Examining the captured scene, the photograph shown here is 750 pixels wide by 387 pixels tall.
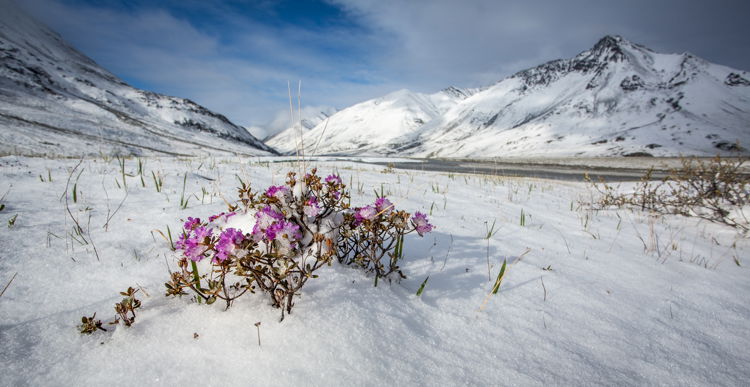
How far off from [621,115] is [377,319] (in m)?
148

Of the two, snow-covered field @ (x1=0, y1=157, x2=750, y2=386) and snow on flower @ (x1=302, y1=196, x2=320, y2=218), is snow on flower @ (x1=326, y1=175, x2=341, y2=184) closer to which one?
snow on flower @ (x1=302, y1=196, x2=320, y2=218)

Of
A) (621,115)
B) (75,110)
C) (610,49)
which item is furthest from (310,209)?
(610,49)

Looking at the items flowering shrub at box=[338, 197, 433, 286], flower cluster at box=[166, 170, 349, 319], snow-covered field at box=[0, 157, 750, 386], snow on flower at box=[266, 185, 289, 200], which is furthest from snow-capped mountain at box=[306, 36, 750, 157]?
snow on flower at box=[266, 185, 289, 200]

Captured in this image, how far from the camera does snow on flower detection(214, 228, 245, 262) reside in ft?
4.77

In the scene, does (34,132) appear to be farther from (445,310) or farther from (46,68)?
(46,68)

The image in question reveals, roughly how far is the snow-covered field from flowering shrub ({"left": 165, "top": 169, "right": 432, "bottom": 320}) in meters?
0.12

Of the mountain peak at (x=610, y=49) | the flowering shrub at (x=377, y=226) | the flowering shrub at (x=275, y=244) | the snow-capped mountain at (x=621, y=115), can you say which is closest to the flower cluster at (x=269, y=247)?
the flowering shrub at (x=275, y=244)

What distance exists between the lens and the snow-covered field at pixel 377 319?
1.27 metres

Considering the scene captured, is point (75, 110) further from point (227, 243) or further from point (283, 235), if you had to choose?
point (283, 235)

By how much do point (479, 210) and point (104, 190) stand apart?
513 cm

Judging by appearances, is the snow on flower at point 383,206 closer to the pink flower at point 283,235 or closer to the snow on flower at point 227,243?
the pink flower at point 283,235

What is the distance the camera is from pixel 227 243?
146 centimetres

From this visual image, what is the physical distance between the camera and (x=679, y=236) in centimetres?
444

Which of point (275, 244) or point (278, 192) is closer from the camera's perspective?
point (275, 244)
